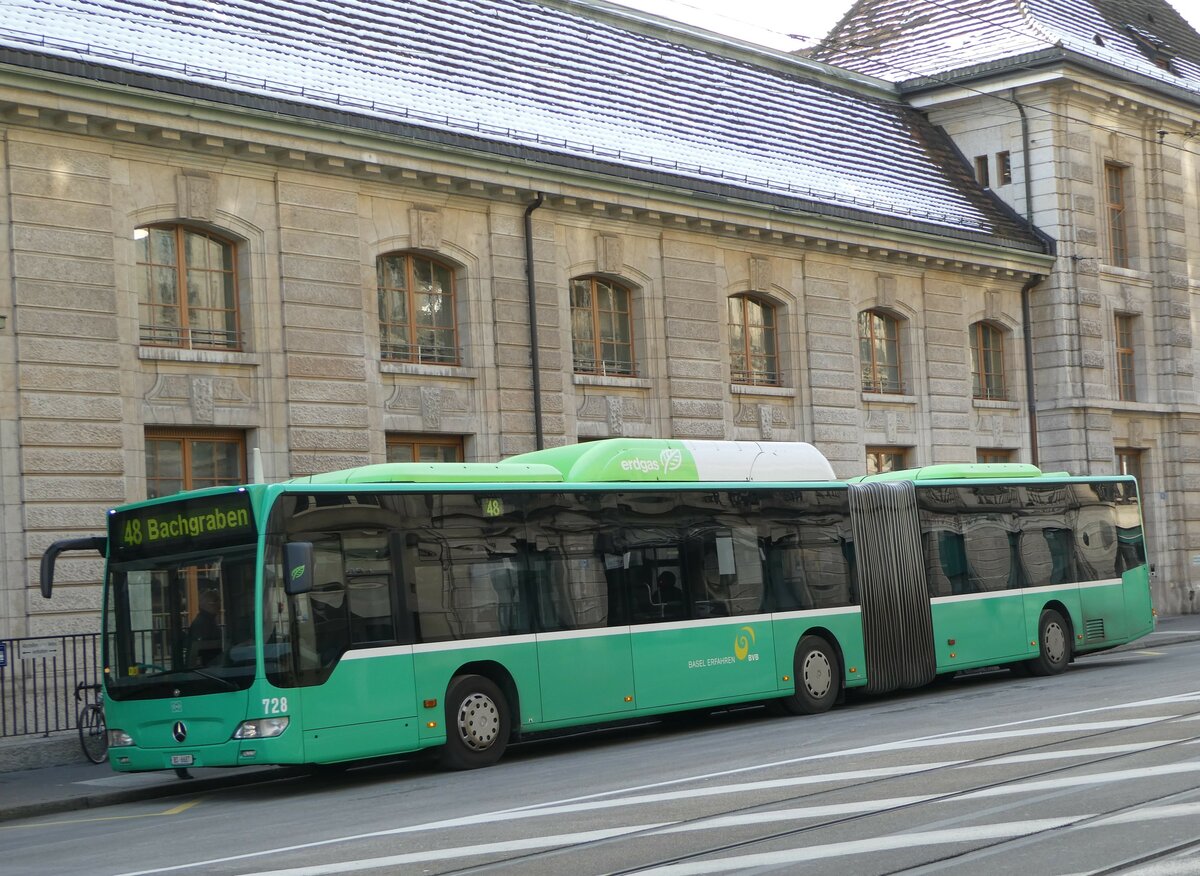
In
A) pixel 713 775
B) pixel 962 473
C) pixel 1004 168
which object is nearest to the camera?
pixel 713 775

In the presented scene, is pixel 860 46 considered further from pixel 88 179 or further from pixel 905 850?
pixel 905 850

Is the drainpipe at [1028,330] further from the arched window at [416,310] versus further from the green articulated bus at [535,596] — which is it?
the arched window at [416,310]

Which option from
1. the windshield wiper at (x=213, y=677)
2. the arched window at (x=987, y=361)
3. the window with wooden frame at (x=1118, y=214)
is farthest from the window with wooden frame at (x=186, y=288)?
the window with wooden frame at (x=1118, y=214)

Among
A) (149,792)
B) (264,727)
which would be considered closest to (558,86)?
(149,792)

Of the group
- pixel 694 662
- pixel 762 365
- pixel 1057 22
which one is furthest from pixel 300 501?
pixel 1057 22

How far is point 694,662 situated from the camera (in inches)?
765

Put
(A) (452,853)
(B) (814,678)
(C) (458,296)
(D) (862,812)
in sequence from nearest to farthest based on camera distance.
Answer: (A) (452,853)
(D) (862,812)
(B) (814,678)
(C) (458,296)

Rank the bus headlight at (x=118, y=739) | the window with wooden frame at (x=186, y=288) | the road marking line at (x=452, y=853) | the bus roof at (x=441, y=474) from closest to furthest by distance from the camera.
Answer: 1. the road marking line at (x=452, y=853)
2. the bus headlight at (x=118, y=739)
3. the bus roof at (x=441, y=474)
4. the window with wooden frame at (x=186, y=288)

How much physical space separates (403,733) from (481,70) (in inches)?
634

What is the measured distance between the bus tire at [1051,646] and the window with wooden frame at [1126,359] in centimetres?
1626

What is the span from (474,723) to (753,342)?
16474 millimetres

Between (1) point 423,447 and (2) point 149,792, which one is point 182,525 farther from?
(1) point 423,447

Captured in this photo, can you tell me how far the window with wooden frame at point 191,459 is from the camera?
22.7 m

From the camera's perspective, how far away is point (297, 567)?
1524 centimetres
